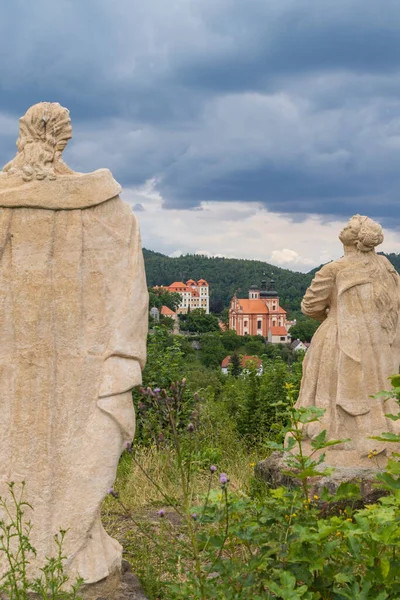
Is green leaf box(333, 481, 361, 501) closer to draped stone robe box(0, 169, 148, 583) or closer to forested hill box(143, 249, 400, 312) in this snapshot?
draped stone robe box(0, 169, 148, 583)

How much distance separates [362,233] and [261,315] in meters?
76.2

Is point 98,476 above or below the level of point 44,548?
above

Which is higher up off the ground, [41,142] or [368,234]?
[41,142]

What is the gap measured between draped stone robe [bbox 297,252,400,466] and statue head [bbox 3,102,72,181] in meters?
3.83

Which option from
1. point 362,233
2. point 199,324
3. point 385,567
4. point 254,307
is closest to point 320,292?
point 362,233

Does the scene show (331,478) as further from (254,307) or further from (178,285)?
(178,285)

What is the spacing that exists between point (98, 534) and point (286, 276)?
79.0 m

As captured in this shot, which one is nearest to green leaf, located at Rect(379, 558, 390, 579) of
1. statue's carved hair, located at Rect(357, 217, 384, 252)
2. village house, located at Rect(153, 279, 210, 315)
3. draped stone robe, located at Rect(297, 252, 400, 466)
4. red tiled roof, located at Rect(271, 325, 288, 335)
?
draped stone robe, located at Rect(297, 252, 400, 466)

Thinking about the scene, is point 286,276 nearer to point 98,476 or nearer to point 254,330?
point 254,330

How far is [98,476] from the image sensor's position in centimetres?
418

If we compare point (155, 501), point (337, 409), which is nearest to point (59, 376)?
point (155, 501)

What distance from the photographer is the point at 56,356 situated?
4.18 metres

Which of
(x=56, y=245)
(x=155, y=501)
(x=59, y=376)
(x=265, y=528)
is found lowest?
(x=155, y=501)

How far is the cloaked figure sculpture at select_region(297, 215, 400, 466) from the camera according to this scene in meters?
7.32
